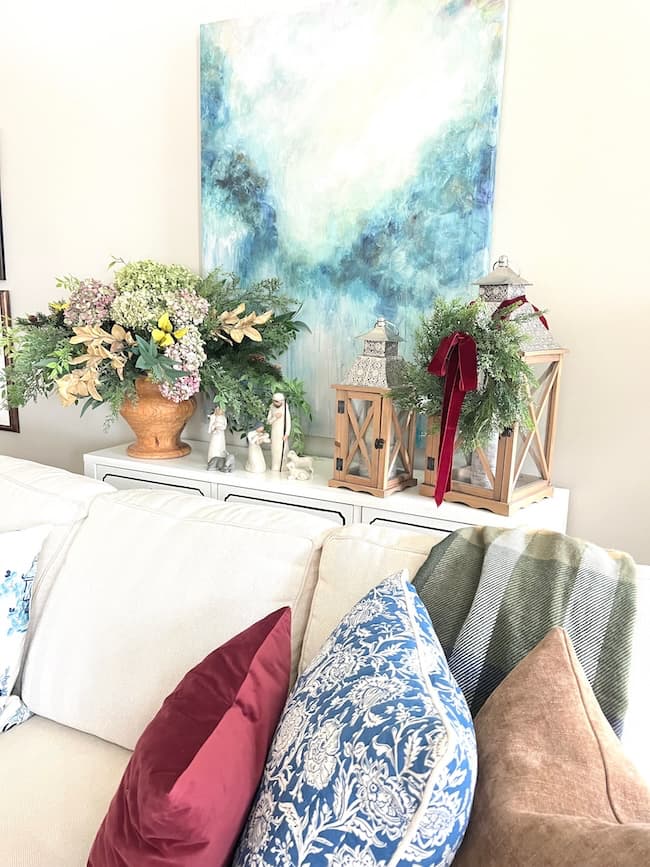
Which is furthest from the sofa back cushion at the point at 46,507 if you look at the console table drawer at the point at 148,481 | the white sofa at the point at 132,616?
the console table drawer at the point at 148,481

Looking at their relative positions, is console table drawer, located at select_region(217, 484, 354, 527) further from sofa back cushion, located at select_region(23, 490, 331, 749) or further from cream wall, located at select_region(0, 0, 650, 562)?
cream wall, located at select_region(0, 0, 650, 562)

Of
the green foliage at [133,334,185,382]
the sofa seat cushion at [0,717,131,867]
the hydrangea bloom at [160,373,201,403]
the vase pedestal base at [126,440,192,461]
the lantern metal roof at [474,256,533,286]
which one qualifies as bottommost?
the sofa seat cushion at [0,717,131,867]

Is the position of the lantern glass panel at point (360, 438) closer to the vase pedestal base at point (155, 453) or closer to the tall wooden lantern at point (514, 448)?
the tall wooden lantern at point (514, 448)

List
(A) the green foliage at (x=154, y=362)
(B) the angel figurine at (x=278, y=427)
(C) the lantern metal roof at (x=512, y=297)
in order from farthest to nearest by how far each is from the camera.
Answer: (B) the angel figurine at (x=278, y=427) < (A) the green foliage at (x=154, y=362) < (C) the lantern metal roof at (x=512, y=297)

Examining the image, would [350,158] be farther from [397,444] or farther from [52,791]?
[52,791]

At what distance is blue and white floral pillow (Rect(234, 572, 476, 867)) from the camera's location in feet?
2.16

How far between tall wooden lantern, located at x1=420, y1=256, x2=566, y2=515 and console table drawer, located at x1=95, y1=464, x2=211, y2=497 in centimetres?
70

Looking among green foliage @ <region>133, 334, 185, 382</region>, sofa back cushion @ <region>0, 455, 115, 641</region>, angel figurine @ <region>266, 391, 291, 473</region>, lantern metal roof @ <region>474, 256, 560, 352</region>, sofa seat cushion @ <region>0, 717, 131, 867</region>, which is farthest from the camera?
→ angel figurine @ <region>266, 391, 291, 473</region>

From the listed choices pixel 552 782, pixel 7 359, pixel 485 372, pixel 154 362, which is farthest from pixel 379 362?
pixel 7 359

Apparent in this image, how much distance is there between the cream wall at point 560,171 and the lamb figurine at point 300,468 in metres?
0.72

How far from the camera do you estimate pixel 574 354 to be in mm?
1974

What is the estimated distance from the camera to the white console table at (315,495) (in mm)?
1809

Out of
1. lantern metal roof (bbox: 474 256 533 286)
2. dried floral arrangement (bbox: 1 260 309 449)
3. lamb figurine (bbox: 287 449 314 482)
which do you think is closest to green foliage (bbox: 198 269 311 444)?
dried floral arrangement (bbox: 1 260 309 449)

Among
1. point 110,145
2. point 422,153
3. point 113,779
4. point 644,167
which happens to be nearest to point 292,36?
point 422,153
